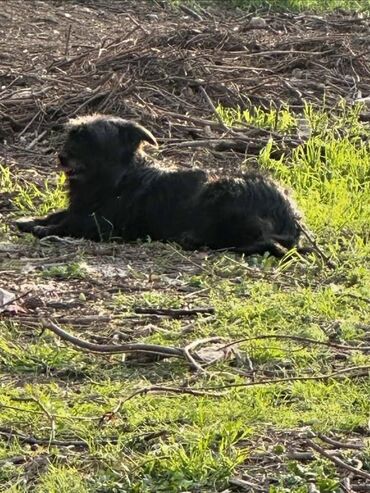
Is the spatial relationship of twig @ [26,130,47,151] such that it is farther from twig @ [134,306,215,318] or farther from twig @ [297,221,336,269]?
twig @ [134,306,215,318]

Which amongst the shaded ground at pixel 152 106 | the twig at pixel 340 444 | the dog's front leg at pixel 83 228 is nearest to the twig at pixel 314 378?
the shaded ground at pixel 152 106

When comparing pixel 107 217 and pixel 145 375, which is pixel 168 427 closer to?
pixel 145 375

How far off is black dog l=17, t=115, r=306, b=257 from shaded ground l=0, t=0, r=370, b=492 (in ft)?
0.72

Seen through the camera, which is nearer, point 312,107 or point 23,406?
point 23,406

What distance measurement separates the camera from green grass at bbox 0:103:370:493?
497cm

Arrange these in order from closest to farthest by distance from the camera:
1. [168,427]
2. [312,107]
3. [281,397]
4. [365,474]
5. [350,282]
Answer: [365,474] < [168,427] < [281,397] < [350,282] < [312,107]

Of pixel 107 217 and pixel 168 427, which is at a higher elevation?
pixel 168 427

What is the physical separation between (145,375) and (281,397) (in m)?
0.68

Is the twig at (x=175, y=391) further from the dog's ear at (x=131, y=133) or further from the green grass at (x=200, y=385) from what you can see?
the dog's ear at (x=131, y=133)

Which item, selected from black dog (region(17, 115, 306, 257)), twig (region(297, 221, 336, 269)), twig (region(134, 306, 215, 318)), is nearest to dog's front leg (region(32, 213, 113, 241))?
black dog (region(17, 115, 306, 257))

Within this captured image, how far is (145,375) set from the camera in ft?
20.0

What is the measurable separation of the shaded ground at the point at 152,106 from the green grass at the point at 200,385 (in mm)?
31

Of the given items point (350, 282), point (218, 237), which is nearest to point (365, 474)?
point (350, 282)

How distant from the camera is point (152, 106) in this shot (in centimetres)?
1162
